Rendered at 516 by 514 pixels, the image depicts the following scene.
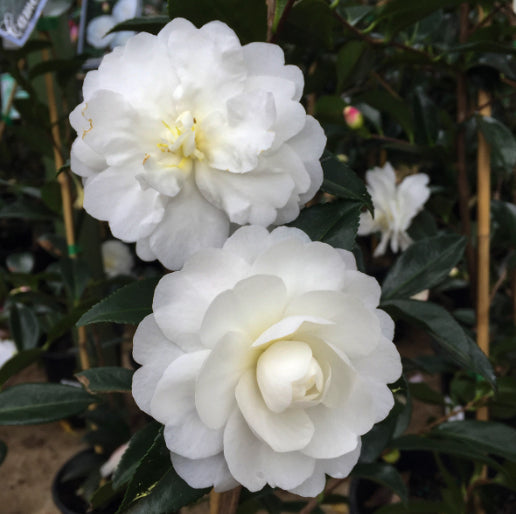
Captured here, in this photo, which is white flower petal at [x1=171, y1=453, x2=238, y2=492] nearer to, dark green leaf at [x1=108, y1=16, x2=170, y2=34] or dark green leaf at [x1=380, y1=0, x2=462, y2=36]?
dark green leaf at [x1=108, y1=16, x2=170, y2=34]

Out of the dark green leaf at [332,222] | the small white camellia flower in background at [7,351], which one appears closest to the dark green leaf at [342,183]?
the dark green leaf at [332,222]

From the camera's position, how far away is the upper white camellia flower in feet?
1.35

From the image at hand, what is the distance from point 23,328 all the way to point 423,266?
2.34ft

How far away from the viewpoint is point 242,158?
404mm

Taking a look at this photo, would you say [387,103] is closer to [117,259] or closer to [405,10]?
[405,10]

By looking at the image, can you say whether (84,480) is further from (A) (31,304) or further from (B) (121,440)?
(A) (31,304)

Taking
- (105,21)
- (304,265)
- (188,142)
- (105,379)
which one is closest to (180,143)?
(188,142)

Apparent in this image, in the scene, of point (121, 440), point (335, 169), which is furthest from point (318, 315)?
point (121, 440)

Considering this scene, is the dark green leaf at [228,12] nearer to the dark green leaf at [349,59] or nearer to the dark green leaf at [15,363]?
the dark green leaf at [349,59]

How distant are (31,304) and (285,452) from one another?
1.18 m

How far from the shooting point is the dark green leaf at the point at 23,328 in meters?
1.03

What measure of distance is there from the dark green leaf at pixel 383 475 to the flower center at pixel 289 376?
18.9 inches

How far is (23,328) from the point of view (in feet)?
3.43

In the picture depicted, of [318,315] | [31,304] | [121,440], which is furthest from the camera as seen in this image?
[31,304]
